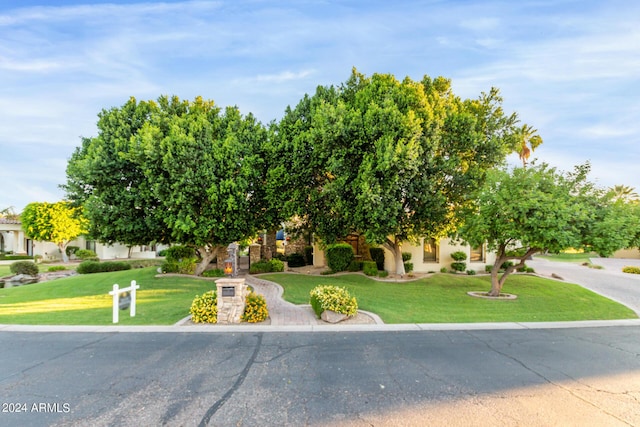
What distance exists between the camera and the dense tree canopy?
14531mm

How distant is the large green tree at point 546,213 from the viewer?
10.4 m

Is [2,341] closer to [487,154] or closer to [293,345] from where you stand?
[293,345]

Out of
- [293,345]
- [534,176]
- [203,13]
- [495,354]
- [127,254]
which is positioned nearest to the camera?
[495,354]

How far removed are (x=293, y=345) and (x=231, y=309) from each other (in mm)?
2929

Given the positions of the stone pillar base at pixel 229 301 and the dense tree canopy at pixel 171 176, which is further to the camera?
the dense tree canopy at pixel 171 176

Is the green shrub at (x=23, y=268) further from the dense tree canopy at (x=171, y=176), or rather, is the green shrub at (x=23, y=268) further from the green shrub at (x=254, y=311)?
the green shrub at (x=254, y=311)

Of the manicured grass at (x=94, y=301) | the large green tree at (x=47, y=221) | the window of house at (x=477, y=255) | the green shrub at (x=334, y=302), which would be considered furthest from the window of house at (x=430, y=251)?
the large green tree at (x=47, y=221)

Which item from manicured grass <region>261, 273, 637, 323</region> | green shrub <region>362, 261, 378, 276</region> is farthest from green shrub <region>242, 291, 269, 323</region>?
green shrub <region>362, 261, 378, 276</region>

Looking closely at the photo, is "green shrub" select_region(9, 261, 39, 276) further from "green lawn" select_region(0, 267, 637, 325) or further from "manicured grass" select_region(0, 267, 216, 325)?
"green lawn" select_region(0, 267, 637, 325)

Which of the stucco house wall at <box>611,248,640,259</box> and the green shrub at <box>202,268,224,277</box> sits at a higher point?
the green shrub at <box>202,268,224,277</box>

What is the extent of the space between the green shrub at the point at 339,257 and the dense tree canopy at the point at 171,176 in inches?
244

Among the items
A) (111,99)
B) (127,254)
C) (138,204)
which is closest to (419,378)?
(138,204)

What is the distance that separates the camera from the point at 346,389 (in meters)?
4.96

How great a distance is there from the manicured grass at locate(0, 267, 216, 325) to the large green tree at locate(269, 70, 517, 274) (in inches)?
263
